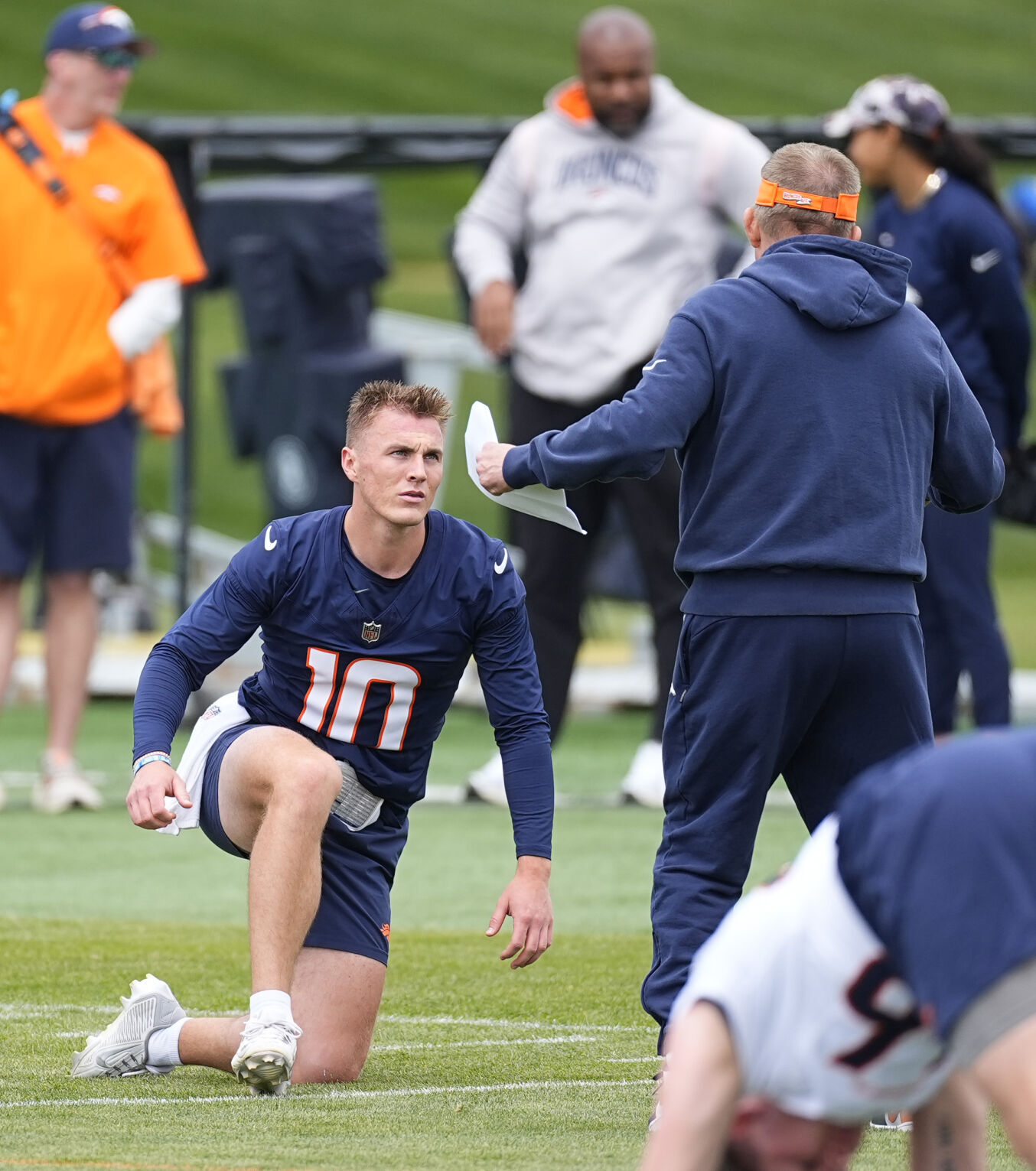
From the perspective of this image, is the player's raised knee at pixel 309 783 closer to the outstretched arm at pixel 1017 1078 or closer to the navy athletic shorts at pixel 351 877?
the navy athletic shorts at pixel 351 877

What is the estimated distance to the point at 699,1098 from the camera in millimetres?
3014

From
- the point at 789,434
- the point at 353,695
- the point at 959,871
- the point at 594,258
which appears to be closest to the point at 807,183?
the point at 789,434

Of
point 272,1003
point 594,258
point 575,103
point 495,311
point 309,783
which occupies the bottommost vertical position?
point 272,1003

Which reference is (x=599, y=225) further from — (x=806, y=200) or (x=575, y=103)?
(x=806, y=200)

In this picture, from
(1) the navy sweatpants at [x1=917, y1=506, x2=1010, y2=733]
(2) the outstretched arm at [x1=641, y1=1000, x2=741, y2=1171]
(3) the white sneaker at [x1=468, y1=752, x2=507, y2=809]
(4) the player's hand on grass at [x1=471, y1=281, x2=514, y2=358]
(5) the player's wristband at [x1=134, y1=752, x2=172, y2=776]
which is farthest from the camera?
(3) the white sneaker at [x1=468, y1=752, x2=507, y2=809]

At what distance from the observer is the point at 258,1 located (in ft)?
164

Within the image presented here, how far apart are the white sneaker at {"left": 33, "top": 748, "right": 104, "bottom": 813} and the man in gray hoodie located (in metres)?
1.62

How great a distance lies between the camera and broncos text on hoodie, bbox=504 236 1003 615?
4.35m

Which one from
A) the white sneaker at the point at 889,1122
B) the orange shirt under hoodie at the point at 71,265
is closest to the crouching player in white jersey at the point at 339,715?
the white sneaker at the point at 889,1122

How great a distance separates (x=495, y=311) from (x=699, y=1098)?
5.35 meters

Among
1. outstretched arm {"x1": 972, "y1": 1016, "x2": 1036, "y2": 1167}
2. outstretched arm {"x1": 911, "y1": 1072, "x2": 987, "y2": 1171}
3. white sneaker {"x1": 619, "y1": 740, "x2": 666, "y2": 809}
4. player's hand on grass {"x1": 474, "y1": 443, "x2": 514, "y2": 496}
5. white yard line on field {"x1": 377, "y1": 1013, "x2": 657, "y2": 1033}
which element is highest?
player's hand on grass {"x1": 474, "y1": 443, "x2": 514, "y2": 496}

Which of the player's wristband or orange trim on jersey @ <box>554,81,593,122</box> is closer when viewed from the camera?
the player's wristband

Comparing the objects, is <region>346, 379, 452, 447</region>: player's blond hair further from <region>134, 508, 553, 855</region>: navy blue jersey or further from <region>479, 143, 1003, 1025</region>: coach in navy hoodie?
<region>479, 143, 1003, 1025</region>: coach in navy hoodie

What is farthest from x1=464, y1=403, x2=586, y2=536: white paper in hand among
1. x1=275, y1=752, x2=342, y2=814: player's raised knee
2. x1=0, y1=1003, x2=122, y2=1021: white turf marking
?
x1=0, y1=1003, x2=122, y2=1021: white turf marking
